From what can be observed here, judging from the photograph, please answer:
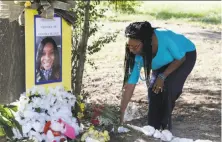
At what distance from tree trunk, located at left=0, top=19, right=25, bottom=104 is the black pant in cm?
177

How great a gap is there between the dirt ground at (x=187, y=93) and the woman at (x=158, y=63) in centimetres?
58

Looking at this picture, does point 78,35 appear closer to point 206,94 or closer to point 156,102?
point 156,102

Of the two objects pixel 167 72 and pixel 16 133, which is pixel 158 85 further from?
pixel 16 133

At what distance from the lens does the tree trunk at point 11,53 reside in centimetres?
346

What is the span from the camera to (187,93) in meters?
7.61

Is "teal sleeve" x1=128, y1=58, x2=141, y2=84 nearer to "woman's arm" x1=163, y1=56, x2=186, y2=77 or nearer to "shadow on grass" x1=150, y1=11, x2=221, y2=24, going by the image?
"woman's arm" x1=163, y1=56, x2=186, y2=77

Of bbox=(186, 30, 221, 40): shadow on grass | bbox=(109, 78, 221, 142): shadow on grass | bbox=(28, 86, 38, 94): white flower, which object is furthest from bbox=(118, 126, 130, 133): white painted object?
bbox=(186, 30, 221, 40): shadow on grass

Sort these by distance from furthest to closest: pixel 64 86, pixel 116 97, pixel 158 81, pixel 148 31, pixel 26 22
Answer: pixel 116 97
pixel 158 81
pixel 148 31
pixel 64 86
pixel 26 22

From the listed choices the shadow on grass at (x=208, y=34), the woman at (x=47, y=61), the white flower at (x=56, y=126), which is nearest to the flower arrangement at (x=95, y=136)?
the white flower at (x=56, y=126)

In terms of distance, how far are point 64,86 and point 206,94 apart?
4.32 metres

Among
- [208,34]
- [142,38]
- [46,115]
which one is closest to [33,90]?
[46,115]

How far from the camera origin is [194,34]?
1366 cm

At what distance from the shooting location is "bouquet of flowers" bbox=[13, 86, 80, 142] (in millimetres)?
3256

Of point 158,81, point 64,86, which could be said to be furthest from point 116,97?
point 64,86
